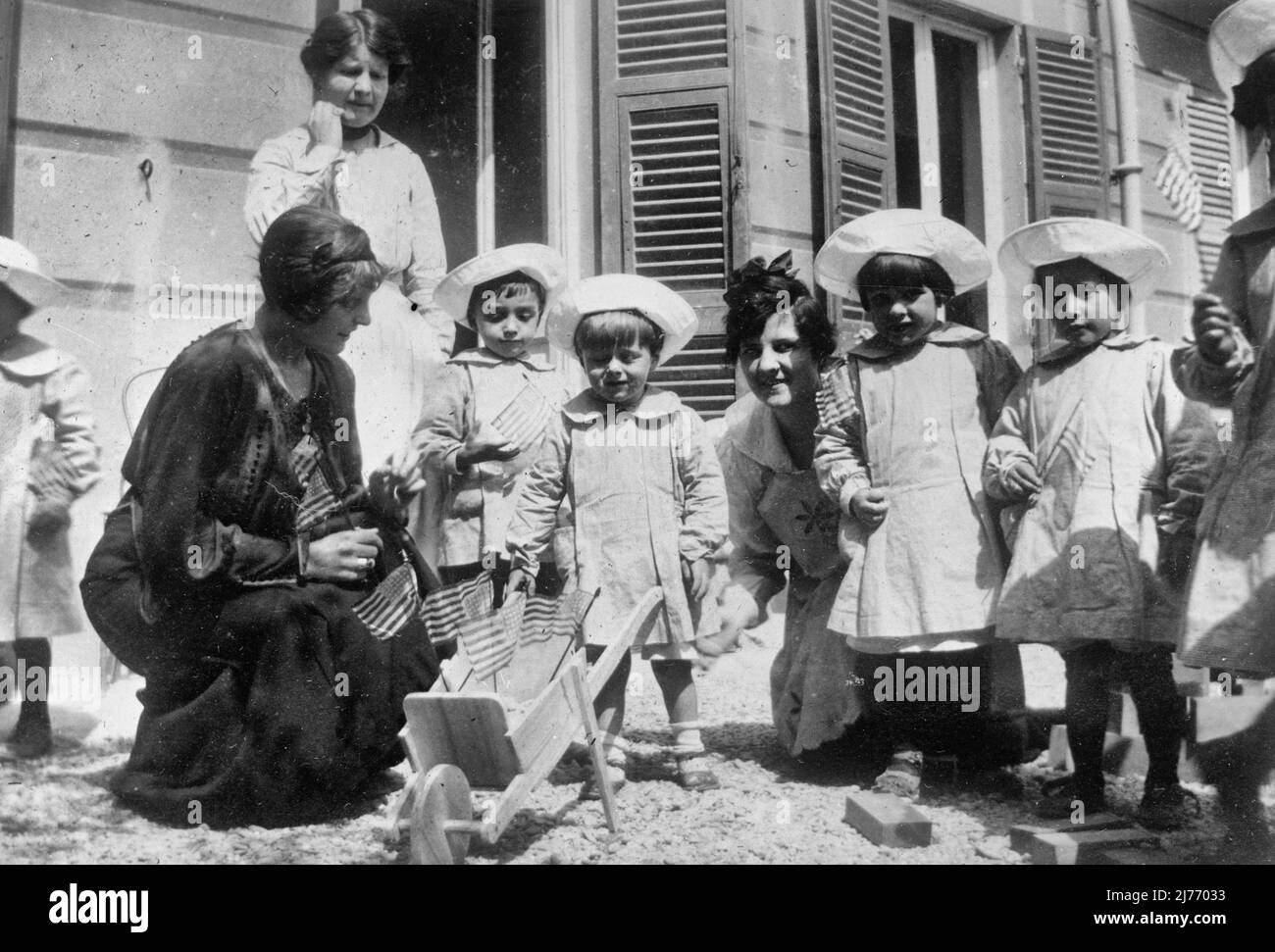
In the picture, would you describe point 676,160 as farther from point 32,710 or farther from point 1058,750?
point 32,710

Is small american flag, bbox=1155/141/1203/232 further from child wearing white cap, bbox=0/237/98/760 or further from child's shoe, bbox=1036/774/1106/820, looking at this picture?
child wearing white cap, bbox=0/237/98/760

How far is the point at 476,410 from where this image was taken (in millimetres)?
3689

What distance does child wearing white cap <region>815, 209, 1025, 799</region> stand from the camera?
3.20 metres

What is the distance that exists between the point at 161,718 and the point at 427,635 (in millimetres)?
724

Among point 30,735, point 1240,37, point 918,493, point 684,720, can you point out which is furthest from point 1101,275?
point 30,735

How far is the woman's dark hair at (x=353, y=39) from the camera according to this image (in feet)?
12.7

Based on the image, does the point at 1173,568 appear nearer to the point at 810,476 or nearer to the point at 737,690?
the point at 810,476

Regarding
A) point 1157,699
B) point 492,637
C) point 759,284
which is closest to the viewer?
point 1157,699

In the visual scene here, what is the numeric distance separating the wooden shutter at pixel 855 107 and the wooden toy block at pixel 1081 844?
253 cm

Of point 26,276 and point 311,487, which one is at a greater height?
point 26,276

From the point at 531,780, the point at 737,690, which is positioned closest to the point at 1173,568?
the point at 531,780

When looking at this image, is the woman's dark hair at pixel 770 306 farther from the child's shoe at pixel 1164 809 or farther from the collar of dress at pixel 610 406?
the child's shoe at pixel 1164 809

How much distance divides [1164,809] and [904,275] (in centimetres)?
161

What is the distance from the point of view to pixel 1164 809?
3.00m
